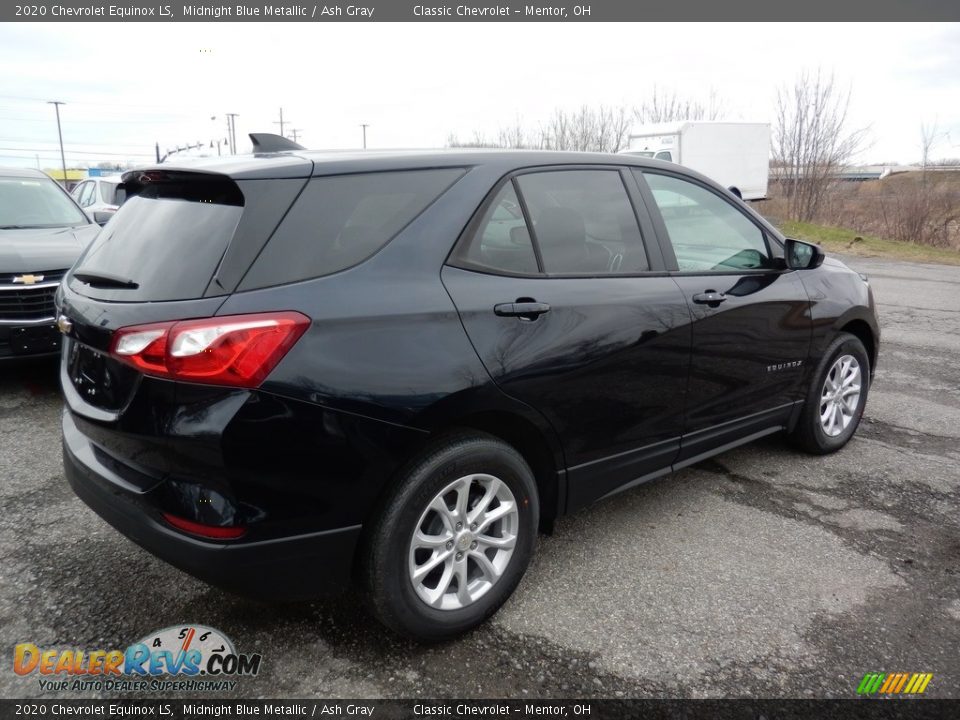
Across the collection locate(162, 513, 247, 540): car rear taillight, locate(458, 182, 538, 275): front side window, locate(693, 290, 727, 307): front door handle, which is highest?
locate(458, 182, 538, 275): front side window

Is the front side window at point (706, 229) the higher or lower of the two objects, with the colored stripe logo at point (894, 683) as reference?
higher

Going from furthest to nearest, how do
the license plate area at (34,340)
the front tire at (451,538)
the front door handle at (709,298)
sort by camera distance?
the license plate area at (34,340)
the front door handle at (709,298)
the front tire at (451,538)

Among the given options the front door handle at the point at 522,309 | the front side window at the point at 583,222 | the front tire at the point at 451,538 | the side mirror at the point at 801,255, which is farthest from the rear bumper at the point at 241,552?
the side mirror at the point at 801,255

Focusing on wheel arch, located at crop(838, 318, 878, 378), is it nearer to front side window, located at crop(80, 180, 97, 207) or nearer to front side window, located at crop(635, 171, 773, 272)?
front side window, located at crop(635, 171, 773, 272)

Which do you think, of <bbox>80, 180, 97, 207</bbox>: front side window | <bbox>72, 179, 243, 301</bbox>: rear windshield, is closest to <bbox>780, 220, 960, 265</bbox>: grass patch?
<bbox>80, 180, 97, 207</bbox>: front side window

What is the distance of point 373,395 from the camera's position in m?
2.19

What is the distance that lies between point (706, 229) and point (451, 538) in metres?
2.26

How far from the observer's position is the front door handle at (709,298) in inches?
129

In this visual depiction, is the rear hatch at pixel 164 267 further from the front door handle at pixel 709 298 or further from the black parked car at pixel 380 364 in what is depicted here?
the front door handle at pixel 709 298

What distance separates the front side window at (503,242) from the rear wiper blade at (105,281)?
1.12m

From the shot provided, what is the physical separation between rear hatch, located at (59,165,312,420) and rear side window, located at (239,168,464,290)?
53 millimetres

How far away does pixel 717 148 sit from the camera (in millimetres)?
21844

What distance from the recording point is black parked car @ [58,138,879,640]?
2.07 metres

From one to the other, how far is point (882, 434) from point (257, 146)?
14.3 ft
